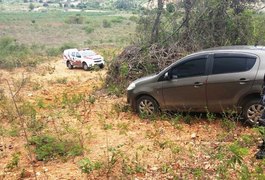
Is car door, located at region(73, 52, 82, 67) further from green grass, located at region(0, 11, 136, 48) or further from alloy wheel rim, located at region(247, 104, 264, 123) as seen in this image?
green grass, located at region(0, 11, 136, 48)

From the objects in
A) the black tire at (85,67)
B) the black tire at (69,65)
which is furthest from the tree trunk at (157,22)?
the black tire at (69,65)

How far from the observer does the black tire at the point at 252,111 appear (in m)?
7.41

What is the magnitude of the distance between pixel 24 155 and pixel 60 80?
32.2 ft

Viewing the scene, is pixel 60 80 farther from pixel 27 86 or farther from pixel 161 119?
pixel 161 119

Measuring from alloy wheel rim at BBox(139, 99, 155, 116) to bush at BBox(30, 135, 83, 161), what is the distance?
237 centimetres

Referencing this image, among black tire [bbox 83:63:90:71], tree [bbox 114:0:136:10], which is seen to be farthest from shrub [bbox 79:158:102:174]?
black tire [bbox 83:63:90:71]

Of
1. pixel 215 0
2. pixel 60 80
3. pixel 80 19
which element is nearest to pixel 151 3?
pixel 215 0

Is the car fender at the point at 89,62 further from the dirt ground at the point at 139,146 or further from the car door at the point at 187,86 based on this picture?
the car door at the point at 187,86

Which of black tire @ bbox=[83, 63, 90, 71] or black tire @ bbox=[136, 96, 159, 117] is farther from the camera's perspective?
black tire @ bbox=[83, 63, 90, 71]

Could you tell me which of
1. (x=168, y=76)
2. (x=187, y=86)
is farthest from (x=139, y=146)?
(x=168, y=76)

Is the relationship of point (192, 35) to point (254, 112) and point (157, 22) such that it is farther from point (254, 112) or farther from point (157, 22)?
point (254, 112)

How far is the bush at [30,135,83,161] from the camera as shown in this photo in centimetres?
697

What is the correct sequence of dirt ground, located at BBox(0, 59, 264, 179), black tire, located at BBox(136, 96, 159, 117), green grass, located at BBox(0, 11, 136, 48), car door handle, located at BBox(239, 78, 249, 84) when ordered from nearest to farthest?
1. dirt ground, located at BBox(0, 59, 264, 179)
2. car door handle, located at BBox(239, 78, 249, 84)
3. black tire, located at BBox(136, 96, 159, 117)
4. green grass, located at BBox(0, 11, 136, 48)

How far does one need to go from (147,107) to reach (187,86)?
1368 mm
